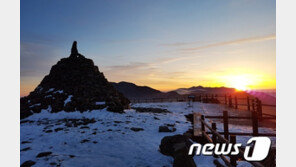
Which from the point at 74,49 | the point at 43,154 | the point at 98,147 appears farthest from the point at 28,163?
the point at 74,49

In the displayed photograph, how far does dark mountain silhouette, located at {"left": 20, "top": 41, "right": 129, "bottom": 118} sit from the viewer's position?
21016 mm

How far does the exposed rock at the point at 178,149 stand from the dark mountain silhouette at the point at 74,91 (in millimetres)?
12716

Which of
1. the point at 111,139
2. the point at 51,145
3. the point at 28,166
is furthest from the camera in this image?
the point at 111,139

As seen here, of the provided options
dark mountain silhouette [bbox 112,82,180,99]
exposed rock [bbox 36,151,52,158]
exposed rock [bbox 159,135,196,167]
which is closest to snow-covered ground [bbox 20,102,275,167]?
exposed rock [bbox 36,151,52,158]

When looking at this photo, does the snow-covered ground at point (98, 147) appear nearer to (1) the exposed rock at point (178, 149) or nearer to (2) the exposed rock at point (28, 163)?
(2) the exposed rock at point (28, 163)

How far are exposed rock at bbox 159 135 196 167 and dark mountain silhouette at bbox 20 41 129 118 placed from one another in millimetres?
12716

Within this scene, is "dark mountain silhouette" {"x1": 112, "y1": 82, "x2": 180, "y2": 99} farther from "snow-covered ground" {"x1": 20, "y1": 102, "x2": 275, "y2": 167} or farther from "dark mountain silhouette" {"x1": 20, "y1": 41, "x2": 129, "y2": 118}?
"snow-covered ground" {"x1": 20, "y1": 102, "x2": 275, "y2": 167}

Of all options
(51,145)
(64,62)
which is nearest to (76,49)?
(64,62)

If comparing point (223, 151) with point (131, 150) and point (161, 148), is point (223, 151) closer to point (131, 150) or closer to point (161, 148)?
point (161, 148)

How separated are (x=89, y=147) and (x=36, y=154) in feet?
7.97

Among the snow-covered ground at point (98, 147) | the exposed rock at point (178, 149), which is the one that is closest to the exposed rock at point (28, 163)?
the snow-covered ground at point (98, 147)

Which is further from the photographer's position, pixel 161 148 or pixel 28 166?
pixel 161 148

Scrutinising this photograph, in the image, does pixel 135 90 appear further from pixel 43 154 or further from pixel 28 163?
pixel 28 163

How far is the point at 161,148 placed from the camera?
8750mm
